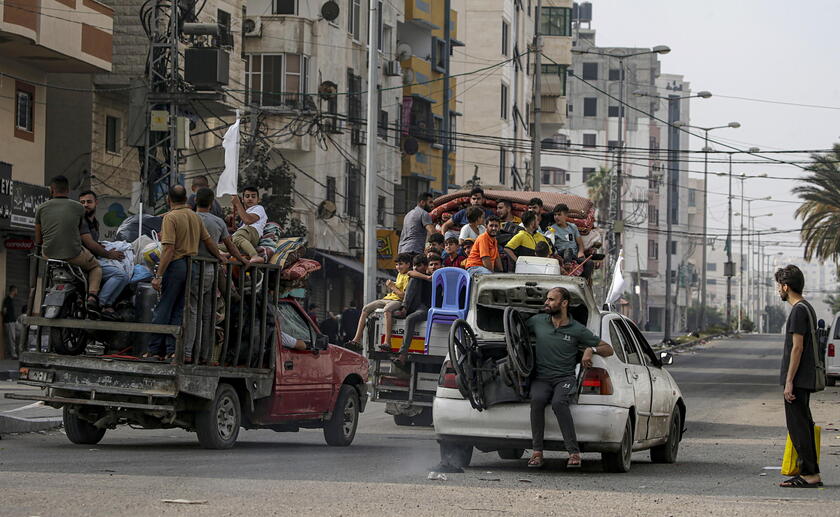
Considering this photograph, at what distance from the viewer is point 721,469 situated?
14.8 m

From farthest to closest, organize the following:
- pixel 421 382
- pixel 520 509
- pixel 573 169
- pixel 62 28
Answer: pixel 573 169
pixel 62 28
pixel 421 382
pixel 520 509

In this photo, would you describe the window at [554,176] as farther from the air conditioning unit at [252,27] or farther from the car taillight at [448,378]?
the car taillight at [448,378]

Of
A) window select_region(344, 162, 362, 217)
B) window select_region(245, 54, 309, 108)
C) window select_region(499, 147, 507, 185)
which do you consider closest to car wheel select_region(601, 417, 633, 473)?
window select_region(245, 54, 309, 108)

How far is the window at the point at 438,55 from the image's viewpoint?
215 feet

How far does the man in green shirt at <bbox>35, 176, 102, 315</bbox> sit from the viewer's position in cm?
1533

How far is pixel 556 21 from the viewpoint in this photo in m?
83.4

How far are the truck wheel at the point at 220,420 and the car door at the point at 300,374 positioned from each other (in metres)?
0.74

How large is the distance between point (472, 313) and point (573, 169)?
123928mm

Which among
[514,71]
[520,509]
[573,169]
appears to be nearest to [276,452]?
[520,509]

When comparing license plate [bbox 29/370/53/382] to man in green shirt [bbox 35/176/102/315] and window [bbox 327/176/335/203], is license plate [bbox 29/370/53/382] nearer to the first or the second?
man in green shirt [bbox 35/176/102/315]

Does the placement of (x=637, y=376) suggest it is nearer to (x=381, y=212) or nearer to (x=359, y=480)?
(x=359, y=480)

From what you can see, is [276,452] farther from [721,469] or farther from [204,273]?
[721,469]

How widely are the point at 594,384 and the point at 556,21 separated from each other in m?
71.5

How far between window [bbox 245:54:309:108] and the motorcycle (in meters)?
33.8
